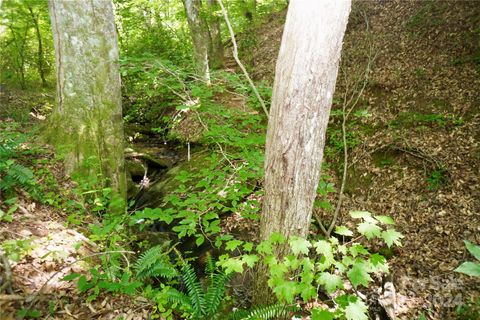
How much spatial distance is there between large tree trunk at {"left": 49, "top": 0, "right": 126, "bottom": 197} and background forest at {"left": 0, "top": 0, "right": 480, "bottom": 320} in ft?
0.19

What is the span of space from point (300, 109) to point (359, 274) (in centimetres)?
139

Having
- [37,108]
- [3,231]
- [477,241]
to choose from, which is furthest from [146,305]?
[37,108]

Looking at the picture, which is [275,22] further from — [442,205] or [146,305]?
[146,305]

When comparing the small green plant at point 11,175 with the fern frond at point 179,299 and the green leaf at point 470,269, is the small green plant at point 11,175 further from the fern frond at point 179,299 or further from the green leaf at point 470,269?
the green leaf at point 470,269

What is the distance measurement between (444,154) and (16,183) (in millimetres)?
6735

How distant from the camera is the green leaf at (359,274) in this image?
229 cm

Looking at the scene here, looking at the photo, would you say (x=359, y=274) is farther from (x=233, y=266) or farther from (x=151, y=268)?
(x=151, y=268)

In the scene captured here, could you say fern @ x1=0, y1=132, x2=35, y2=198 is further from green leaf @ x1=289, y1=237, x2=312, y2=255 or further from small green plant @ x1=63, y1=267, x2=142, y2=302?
green leaf @ x1=289, y1=237, x2=312, y2=255

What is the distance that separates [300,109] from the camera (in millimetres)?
2330

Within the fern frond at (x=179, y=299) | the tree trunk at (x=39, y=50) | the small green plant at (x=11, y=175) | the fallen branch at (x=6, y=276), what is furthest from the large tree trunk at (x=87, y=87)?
the tree trunk at (x=39, y=50)

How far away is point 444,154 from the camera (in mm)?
5316

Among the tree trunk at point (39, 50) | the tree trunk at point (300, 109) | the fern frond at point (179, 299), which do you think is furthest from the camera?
the tree trunk at point (39, 50)

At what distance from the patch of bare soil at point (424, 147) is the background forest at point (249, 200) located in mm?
27

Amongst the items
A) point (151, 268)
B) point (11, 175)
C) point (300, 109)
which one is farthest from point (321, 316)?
point (11, 175)
